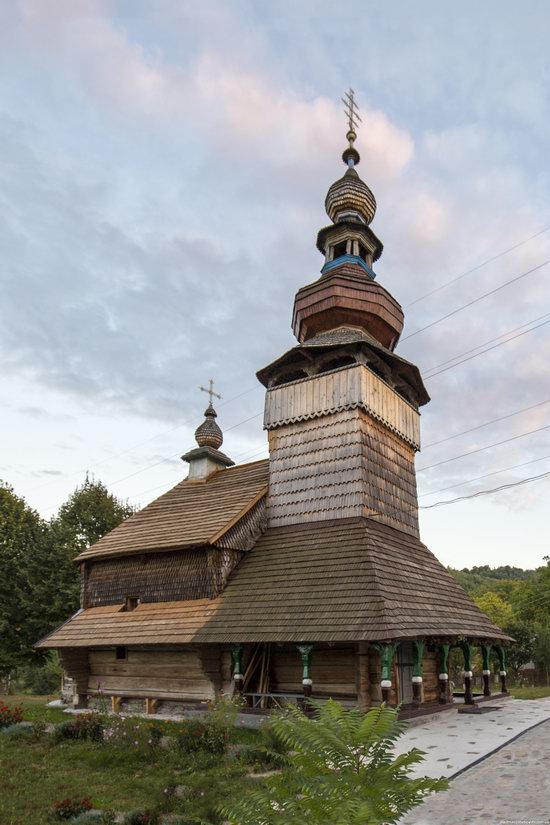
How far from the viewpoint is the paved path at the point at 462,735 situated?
8923 mm

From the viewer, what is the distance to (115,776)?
10.0 meters

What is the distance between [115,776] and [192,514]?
945 centimetres

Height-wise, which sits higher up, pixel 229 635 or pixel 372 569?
pixel 372 569

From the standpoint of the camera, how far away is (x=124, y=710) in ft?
55.8

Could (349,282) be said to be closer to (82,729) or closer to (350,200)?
(350,200)

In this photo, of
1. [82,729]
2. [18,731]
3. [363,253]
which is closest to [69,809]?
→ [82,729]

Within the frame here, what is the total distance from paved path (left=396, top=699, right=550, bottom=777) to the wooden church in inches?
42.0

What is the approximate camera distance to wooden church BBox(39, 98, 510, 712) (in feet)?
44.8

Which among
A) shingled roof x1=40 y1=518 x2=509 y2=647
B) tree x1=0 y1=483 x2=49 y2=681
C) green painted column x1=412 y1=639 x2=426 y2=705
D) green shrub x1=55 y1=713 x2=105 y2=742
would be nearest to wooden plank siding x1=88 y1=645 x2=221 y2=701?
shingled roof x1=40 y1=518 x2=509 y2=647

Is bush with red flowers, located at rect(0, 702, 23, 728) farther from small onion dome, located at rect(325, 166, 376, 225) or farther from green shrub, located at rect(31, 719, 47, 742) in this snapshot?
small onion dome, located at rect(325, 166, 376, 225)

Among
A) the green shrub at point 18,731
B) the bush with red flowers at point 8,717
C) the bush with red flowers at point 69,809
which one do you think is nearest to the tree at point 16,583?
the bush with red flowers at point 8,717

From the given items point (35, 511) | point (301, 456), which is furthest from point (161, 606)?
point (35, 511)

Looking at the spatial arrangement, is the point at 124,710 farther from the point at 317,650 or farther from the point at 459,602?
the point at 459,602

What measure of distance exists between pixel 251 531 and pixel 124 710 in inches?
240
